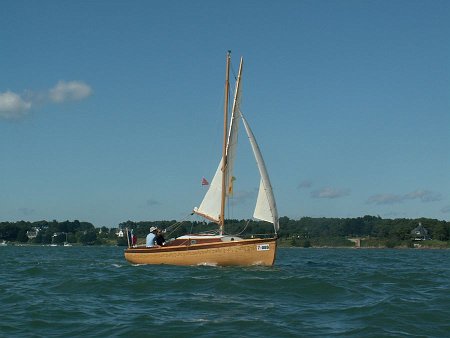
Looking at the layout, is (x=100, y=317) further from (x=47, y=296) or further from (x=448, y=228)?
(x=448, y=228)

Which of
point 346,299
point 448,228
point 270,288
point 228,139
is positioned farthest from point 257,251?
point 448,228

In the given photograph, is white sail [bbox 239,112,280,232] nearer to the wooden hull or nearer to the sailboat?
the sailboat

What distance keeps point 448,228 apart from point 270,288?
12674 centimetres

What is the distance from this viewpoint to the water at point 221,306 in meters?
15.7

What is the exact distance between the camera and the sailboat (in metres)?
33.0

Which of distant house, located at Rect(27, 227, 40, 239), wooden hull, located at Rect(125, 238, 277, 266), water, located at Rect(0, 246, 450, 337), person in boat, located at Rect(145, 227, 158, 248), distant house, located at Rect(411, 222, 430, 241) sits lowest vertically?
water, located at Rect(0, 246, 450, 337)


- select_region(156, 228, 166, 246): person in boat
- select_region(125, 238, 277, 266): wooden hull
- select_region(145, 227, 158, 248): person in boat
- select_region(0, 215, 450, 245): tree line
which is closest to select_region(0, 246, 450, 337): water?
select_region(125, 238, 277, 266): wooden hull

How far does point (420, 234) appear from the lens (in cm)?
14812

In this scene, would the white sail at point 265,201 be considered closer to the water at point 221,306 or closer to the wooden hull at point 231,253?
the wooden hull at point 231,253

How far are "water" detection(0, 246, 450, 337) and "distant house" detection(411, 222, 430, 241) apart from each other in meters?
123

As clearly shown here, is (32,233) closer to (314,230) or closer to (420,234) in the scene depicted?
(314,230)

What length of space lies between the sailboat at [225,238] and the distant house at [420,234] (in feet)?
386

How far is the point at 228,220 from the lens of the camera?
38125 mm

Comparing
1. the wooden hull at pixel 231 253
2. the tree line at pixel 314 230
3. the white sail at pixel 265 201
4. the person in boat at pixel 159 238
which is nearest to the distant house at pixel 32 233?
the tree line at pixel 314 230
